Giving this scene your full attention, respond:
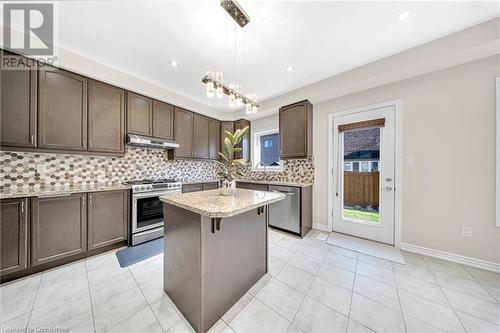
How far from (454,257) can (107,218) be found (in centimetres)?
473

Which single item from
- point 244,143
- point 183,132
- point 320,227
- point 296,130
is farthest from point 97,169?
point 320,227

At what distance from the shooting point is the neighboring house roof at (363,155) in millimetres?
2711

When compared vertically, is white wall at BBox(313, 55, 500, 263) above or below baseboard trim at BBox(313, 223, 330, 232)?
above

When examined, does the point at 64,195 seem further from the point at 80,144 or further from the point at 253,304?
the point at 253,304

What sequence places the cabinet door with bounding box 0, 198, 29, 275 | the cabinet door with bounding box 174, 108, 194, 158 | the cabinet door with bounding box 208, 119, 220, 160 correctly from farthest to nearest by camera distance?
the cabinet door with bounding box 208, 119, 220, 160
the cabinet door with bounding box 174, 108, 194, 158
the cabinet door with bounding box 0, 198, 29, 275

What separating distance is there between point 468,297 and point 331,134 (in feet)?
8.11

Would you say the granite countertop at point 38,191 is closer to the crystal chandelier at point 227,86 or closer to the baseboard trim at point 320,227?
the crystal chandelier at point 227,86

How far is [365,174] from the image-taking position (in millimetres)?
2818

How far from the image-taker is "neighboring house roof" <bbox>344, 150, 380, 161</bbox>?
2.71m

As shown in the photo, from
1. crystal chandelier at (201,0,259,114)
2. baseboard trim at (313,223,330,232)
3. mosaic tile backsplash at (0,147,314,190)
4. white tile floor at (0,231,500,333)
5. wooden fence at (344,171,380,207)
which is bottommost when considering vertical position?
white tile floor at (0,231,500,333)

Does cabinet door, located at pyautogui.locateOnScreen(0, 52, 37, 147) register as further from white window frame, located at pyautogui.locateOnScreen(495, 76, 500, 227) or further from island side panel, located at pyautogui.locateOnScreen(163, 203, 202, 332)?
white window frame, located at pyautogui.locateOnScreen(495, 76, 500, 227)

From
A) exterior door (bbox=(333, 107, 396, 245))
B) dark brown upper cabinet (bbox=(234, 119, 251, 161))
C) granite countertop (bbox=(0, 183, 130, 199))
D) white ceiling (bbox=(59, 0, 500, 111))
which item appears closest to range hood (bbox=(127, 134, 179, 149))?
granite countertop (bbox=(0, 183, 130, 199))

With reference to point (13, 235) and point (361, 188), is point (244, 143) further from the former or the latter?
point (13, 235)

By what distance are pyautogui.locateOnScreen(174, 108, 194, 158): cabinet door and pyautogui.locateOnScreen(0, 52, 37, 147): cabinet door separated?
181 cm
